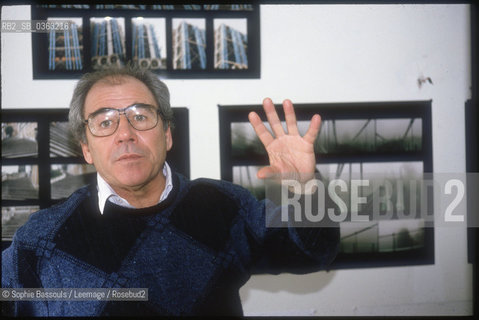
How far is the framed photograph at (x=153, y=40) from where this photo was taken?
4.33ft

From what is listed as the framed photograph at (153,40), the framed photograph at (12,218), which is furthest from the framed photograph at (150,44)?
the framed photograph at (12,218)

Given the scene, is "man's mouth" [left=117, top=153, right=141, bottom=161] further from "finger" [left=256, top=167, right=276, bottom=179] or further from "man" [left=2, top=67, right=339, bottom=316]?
"finger" [left=256, top=167, right=276, bottom=179]

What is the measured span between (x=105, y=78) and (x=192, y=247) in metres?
0.75

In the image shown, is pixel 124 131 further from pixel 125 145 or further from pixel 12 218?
pixel 12 218

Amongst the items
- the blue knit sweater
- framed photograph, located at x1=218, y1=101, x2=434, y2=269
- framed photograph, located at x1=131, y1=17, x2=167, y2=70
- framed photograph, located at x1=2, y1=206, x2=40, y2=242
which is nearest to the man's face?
the blue knit sweater

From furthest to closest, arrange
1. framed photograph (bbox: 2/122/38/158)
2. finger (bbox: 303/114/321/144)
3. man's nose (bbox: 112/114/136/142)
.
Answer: framed photograph (bbox: 2/122/38/158), man's nose (bbox: 112/114/136/142), finger (bbox: 303/114/321/144)

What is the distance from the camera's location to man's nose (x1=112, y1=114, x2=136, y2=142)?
1.06 meters

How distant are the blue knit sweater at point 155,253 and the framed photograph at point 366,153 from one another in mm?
334

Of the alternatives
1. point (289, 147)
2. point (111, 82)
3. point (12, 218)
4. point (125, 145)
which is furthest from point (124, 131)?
point (12, 218)

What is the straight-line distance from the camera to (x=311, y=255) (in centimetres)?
98

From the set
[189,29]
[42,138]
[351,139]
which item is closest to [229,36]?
[189,29]

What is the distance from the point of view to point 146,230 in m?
1.06

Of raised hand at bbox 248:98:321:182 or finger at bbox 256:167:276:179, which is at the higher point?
raised hand at bbox 248:98:321:182

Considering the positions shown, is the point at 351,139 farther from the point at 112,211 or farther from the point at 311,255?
the point at 112,211
